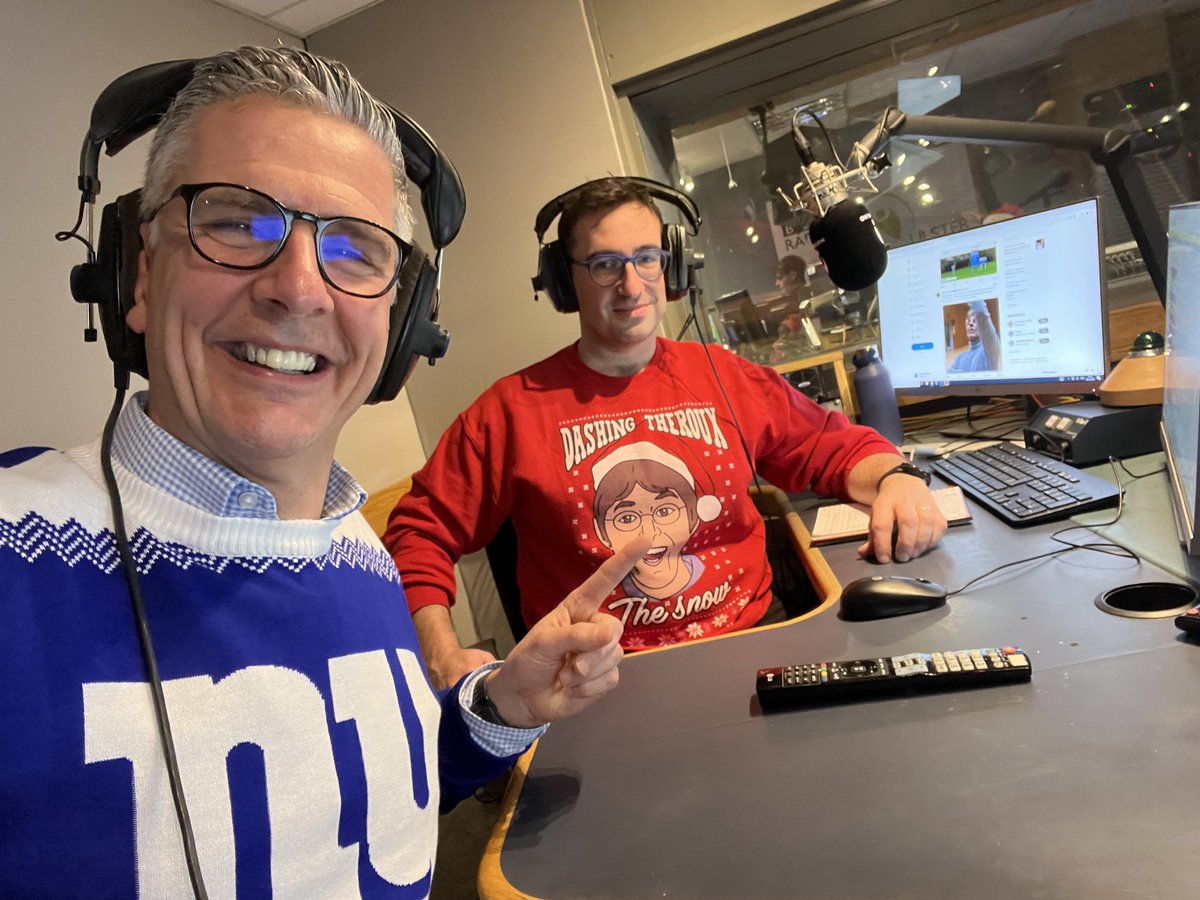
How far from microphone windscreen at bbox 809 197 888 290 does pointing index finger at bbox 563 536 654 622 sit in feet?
3.15

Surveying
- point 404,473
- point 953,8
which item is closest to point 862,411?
point 953,8

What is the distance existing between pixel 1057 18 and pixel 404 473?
7.47ft

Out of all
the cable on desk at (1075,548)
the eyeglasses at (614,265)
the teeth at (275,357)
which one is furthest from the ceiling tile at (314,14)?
the cable on desk at (1075,548)

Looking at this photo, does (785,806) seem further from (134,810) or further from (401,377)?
(401,377)

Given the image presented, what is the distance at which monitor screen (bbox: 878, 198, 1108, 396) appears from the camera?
151 centimetres

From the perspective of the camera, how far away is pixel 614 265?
159cm

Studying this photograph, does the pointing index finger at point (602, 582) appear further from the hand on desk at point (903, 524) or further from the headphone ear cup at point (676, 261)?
the headphone ear cup at point (676, 261)

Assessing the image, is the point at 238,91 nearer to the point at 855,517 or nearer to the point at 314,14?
the point at 855,517

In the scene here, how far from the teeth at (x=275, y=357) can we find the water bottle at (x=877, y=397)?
5.07ft

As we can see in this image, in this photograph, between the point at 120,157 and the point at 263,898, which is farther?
the point at 120,157

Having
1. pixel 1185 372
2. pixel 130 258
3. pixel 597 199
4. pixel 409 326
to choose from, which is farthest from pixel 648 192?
pixel 130 258

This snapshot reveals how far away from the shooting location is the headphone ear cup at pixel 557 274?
161cm

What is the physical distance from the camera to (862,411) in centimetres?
194

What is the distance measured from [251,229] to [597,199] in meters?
1.00
